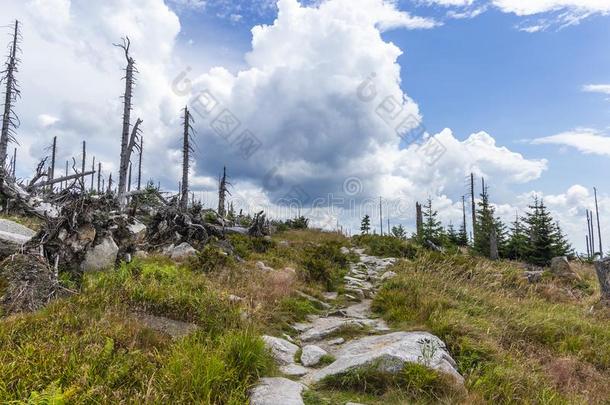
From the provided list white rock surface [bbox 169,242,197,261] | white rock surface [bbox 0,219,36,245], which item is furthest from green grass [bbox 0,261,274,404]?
white rock surface [bbox 169,242,197,261]

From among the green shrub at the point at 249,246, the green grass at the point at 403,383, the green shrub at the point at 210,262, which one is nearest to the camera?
the green grass at the point at 403,383

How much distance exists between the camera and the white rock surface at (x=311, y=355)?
18.3 ft

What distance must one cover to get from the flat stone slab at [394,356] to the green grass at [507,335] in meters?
0.36

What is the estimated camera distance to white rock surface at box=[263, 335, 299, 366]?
551 cm

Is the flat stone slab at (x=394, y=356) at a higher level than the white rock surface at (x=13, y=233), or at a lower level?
lower

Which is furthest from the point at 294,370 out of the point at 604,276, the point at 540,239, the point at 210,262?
the point at 540,239

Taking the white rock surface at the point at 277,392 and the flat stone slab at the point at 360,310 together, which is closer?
the white rock surface at the point at 277,392

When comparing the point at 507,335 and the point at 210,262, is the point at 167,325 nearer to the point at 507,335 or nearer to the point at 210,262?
the point at 210,262

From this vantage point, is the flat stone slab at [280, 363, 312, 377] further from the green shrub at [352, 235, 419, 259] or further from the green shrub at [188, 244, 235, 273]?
the green shrub at [352, 235, 419, 259]

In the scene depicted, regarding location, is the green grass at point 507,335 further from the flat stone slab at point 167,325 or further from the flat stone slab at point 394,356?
the flat stone slab at point 167,325

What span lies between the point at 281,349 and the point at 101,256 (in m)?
4.99

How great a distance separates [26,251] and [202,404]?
5.54m

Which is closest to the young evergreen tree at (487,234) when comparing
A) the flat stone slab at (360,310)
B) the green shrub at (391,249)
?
the green shrub at (391,249)

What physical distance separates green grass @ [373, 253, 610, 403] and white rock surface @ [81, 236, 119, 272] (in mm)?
6025
